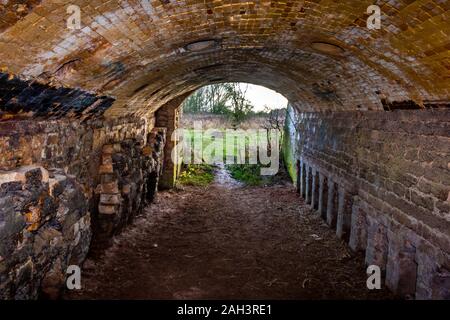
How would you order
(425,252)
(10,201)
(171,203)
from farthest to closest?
(171,203)
(425,252)
(10,201)

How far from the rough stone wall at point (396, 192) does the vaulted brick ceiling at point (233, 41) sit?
482mm

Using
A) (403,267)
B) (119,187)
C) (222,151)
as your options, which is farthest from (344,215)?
(222,151)

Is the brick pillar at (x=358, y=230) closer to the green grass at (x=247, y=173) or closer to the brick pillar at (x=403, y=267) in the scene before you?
the brick pillar at (x=403, y=267)

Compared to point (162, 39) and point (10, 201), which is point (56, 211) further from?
point (162, 39)

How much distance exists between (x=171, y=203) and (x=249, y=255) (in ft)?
14.8

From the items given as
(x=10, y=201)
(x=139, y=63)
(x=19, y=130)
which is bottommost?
(x=10, y=201)

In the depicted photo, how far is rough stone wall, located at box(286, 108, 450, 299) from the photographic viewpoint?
437cm

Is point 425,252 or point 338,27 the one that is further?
point 425,252

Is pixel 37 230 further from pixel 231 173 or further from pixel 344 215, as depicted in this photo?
pixel 231 173

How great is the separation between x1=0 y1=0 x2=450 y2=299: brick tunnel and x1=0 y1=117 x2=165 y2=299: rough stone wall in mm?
20

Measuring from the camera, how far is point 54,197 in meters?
4.33

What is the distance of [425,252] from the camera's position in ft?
15.1

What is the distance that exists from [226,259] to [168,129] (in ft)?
23.3

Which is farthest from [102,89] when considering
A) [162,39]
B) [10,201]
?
[10,201]
